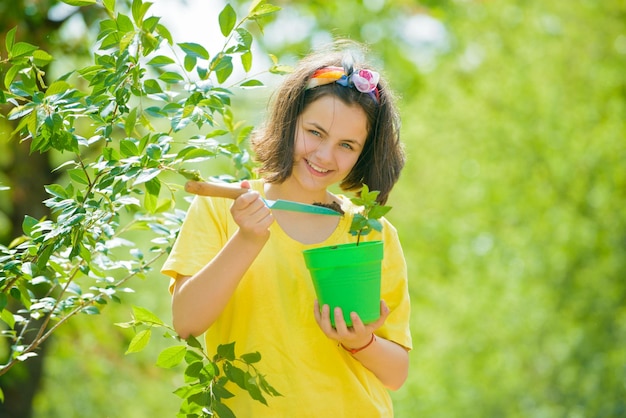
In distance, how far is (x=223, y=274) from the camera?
1582 mm

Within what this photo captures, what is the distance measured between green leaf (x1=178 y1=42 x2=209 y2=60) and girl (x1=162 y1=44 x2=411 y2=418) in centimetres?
27

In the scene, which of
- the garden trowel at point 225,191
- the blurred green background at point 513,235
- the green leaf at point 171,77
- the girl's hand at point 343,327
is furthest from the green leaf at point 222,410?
the blurred green background at point 513,235

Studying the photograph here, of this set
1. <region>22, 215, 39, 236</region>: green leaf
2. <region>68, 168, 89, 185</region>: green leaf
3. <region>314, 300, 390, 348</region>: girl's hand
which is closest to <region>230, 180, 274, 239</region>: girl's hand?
<region>314, 300, 390, 348</region>: girl's hand

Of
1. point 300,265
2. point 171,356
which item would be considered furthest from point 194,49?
point 171,356

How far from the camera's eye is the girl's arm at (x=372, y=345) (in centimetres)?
163

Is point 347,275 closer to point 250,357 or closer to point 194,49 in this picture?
point 250,357

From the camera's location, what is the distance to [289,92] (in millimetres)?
1880

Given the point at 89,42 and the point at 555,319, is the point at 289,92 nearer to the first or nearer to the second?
the point at 89,42

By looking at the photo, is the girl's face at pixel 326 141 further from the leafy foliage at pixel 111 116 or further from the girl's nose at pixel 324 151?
the leafy foliage at pixel 111 116

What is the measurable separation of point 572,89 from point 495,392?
348cm

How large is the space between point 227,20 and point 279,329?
0.62m

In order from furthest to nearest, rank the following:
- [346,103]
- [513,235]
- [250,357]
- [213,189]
A: 1. [513,235]
2. [346,103]
3. [250,357]
4. [213,189]

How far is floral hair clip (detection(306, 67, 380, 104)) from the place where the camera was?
184cm

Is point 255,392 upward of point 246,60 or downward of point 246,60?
downward
